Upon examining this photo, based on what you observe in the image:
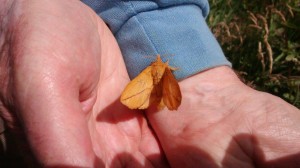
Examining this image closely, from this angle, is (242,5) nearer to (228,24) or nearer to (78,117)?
(228,24)

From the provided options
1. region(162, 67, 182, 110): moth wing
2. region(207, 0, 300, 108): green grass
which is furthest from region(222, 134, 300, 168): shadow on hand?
region(207, 0, 300, 108): green grass

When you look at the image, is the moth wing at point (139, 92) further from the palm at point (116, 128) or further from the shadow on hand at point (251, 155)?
the shadow on hand at point (251, 155)

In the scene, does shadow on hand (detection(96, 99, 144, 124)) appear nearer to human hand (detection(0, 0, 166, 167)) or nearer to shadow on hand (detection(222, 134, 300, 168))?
human hand (detection(0, 0, 166, 167))

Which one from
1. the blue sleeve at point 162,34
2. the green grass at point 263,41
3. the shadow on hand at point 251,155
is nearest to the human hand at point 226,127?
the shadow on hand at point 251,155

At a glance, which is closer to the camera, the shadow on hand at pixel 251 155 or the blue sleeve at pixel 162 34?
the shadow on hand at pixel 251 155

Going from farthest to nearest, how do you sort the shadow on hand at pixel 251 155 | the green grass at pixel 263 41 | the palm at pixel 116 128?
the green grass at pixel 263 41
the palm at pixel 116 128
the shadow on hand at pixel 251 155

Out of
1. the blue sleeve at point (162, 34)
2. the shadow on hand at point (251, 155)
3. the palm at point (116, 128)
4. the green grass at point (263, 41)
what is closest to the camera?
the shadow on hand at point (251, 155)
